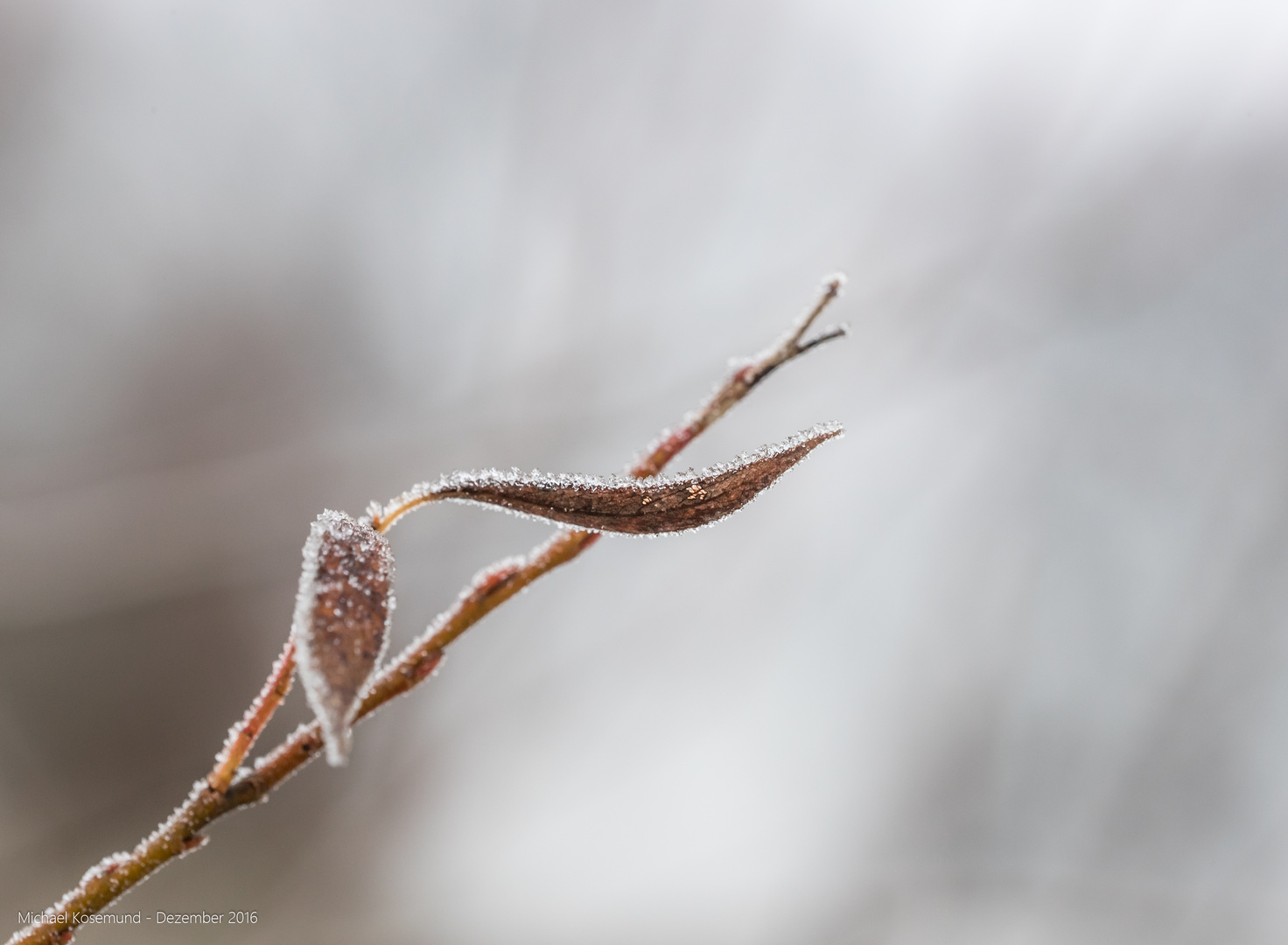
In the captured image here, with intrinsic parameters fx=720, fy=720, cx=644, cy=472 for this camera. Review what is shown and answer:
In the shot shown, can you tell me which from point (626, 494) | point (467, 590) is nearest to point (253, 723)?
point (467, 590)

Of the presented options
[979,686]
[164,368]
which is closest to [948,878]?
[979,686]

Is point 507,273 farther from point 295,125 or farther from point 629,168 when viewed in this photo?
point 295,125

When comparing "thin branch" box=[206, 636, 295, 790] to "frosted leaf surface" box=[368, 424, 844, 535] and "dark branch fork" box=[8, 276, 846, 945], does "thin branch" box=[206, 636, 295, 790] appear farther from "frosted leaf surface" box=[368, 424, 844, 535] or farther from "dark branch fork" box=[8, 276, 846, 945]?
"frosted leaf surface" box=[368, 424, 844, 535]

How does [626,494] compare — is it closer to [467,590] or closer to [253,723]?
[467,590]

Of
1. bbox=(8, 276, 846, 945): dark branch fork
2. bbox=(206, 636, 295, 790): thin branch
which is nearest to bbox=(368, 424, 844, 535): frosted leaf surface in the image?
bbox=(8, 276, 846, 945): dark branch fork

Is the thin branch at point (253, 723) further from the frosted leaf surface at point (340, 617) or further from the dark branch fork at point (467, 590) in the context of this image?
the frosted leaf surface at point (340, 617)
